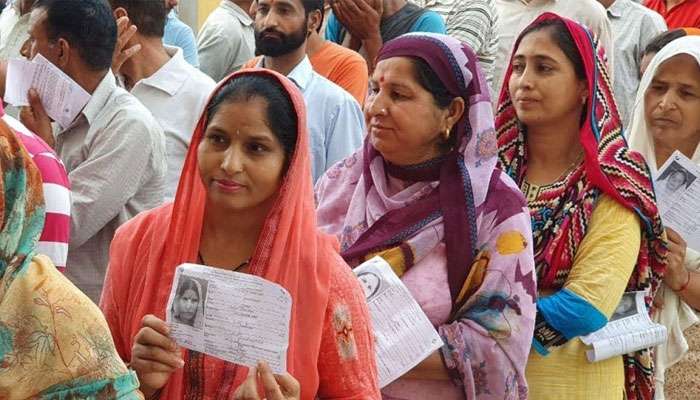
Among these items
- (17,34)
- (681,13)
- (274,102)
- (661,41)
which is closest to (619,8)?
(681,13)

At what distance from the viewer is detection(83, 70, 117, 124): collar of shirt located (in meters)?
4.29

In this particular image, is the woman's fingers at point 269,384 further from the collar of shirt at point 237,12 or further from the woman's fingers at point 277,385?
the collar of shirt at point 237,12

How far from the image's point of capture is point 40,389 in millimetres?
2127

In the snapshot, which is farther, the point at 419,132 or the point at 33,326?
the point at 419,132

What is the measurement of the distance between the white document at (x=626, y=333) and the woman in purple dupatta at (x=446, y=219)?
429 millimetres

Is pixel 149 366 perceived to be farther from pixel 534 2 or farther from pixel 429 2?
pixel 534 2

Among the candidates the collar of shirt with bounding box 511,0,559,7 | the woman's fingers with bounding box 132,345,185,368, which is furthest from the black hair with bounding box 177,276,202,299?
the collar of shirt with bounding box 511,0,559,7

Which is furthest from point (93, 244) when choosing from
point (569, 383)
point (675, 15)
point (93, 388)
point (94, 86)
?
point (675, 15)

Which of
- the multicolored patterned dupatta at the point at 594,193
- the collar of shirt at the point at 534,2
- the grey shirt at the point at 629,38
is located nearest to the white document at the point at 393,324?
the multicolored patterned dupatta at the point at 594,193

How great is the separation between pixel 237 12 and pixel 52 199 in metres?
3.96

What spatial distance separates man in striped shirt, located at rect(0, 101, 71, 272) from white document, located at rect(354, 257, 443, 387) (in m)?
0.85

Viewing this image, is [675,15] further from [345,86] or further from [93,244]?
[93,244]

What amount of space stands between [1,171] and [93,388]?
0.41 metres

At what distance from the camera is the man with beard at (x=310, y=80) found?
18.2 feet
